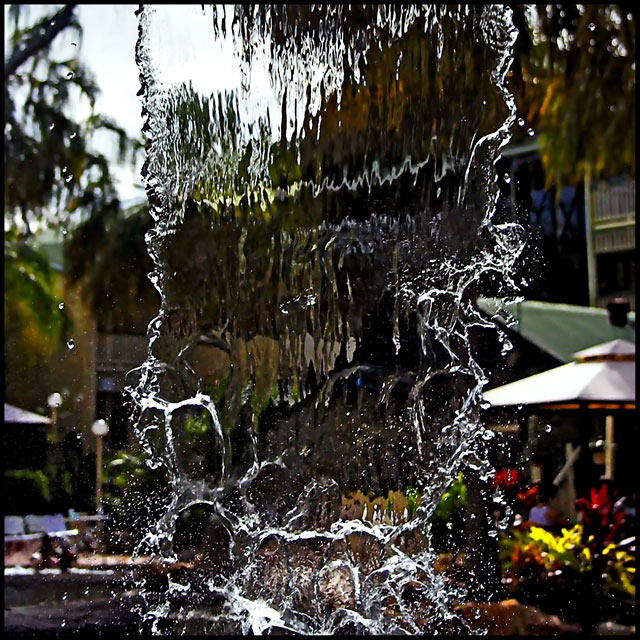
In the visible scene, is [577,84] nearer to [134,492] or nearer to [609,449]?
[609,449]

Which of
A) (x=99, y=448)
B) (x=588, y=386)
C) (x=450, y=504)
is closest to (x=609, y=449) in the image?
(x=588, y=386)

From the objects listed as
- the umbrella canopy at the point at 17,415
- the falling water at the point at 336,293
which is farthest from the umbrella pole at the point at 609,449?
the umbrella canopy at the point at 17,415

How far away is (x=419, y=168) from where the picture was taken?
1846 millimetres

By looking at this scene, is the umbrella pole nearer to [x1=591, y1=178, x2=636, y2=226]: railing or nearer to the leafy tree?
[x1=591, y1=178, x2=636, y2=226]: railing

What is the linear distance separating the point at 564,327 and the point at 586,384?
14 cm

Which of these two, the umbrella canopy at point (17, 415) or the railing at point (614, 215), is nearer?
the railing at point (614, 215)

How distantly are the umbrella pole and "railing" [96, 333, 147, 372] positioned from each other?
1.11 metres

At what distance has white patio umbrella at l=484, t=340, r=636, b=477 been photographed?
175cm

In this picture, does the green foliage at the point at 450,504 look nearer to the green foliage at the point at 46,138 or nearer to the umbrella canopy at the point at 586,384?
the umbrella canopy at the point at 586,384

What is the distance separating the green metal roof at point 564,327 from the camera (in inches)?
70.4

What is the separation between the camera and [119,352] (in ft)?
6.68

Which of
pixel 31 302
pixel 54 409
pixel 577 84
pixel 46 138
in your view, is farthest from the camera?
pixel 46 138

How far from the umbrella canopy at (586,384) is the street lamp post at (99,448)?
3.17 ft

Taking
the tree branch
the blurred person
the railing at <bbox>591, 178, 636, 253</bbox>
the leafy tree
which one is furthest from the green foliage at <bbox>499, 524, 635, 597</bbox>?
the tree branch
